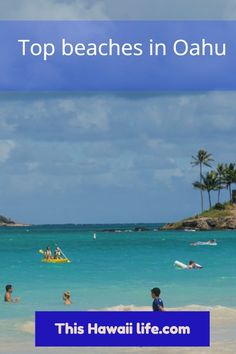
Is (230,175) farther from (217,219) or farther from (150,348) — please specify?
(150,348)

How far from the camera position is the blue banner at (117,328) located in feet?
51.7

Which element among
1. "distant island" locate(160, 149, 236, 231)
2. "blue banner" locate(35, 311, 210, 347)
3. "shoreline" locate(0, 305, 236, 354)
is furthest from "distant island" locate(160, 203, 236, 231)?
"blue banner" locate(35, 311, 210, 347)

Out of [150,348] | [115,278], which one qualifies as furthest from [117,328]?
[115,278]

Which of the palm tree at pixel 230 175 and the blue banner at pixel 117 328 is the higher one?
the palm tree at pixel 230 175

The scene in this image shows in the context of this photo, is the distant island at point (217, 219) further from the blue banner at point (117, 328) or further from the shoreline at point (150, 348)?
the blue banner at point (117, 328)

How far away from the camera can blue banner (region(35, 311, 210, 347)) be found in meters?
15.8

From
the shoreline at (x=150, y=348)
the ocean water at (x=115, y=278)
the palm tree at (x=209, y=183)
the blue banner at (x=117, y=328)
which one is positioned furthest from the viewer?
the palm tree at (x=209, y=183)

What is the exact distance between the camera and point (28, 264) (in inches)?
2702

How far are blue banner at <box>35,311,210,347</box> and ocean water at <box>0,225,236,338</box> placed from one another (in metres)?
7.90

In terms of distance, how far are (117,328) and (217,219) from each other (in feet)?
332

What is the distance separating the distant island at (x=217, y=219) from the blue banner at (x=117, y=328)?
100 metres

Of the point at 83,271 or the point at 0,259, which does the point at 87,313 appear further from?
the point at 0,259

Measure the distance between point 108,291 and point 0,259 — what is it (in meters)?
37.1

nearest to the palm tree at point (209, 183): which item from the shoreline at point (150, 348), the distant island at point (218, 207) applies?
the distant island at point (218, 207)
